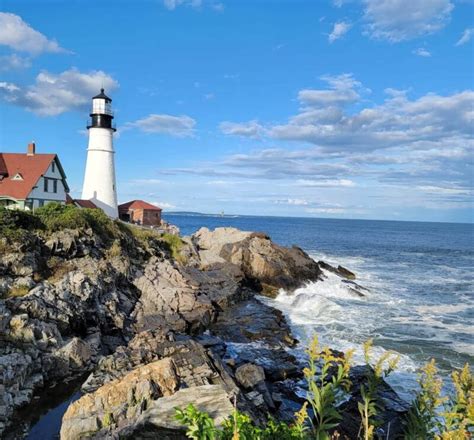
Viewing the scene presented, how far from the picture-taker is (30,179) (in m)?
33.7

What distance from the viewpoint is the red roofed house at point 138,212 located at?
46.1 m

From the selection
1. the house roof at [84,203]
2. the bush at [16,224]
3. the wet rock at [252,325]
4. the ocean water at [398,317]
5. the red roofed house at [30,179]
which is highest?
the red roofed house at [30,179]

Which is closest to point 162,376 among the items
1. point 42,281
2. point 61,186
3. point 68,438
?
point 68,438

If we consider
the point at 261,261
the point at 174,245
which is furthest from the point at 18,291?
the point at 261,261

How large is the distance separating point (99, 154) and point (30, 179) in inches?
285

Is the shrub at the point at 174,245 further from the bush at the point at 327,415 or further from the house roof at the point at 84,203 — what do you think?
the bush at the point at 327,415

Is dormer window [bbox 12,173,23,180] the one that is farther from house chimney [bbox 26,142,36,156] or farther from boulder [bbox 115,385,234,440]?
boulder [bbox 115,385,234,440]

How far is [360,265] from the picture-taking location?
1929 inches

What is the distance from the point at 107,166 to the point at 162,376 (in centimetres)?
3164

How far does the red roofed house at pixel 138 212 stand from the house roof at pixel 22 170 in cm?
1068

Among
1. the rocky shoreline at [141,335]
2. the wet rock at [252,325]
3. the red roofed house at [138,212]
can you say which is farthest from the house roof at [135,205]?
the wet rock at [252,325]

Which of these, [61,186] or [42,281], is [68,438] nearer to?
[42,281]

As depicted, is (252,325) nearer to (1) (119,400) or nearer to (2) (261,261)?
(2) (261,261)

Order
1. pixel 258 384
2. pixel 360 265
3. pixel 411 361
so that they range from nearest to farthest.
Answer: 1. pixel 258 384
2. pixel 411 361
3. pixel 360 265
